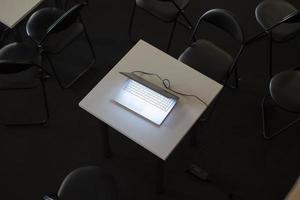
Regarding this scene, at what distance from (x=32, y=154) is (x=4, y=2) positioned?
46.0 inches

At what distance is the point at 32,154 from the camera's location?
324cm

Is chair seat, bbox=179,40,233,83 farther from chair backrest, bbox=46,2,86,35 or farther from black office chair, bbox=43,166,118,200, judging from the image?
black office chair, bbox=43,166,118,200

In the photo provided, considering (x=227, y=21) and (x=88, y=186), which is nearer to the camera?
(x=88, y=186)

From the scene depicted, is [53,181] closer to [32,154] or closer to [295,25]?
[32,154]

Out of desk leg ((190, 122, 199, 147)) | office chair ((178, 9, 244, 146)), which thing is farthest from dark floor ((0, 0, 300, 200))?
office chair ((178, 9, 244, 146))

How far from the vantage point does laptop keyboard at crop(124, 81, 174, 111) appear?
2656 millimetres

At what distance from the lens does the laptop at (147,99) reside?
2.63 m

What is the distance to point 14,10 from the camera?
311 cm

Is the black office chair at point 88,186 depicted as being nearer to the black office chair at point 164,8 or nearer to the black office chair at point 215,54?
the black office chair at point 215,54

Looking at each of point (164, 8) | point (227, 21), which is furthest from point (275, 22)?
point (164, 8)

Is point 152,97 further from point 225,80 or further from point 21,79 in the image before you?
point 21,79

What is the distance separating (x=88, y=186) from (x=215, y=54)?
1426 millimetres

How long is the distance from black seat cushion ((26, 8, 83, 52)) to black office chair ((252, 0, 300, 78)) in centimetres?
140

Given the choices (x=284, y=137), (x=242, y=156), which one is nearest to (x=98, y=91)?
(x=242, y=156)
